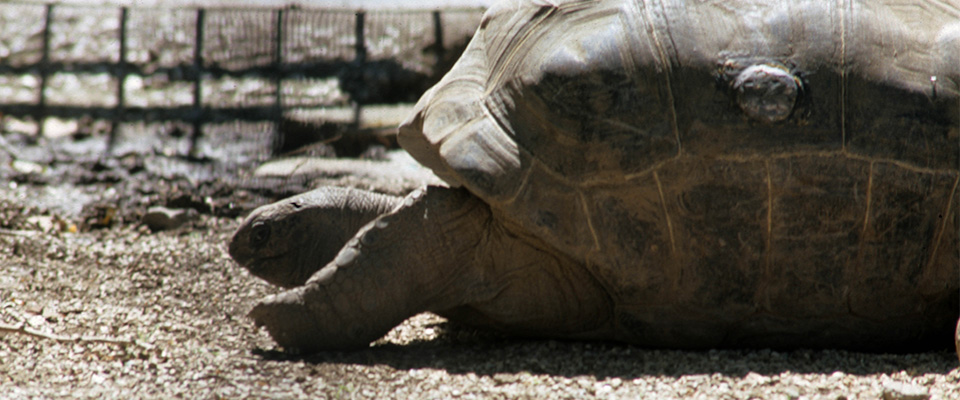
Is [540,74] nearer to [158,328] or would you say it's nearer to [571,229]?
[571,229]

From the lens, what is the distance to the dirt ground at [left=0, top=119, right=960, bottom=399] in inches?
107

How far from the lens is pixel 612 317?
128 inches

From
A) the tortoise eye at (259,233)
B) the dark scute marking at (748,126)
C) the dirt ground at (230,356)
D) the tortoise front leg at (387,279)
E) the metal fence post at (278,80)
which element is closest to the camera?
the dirt ground at (230,356)

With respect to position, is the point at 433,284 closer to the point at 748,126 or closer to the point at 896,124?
the point at 748,126

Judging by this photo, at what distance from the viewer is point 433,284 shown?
321 cm

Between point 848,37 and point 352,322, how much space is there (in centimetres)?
186

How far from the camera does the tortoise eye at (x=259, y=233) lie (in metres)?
3.38

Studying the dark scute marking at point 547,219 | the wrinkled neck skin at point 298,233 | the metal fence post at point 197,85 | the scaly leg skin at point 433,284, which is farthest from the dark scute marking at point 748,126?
the metal fence post at point 197,85

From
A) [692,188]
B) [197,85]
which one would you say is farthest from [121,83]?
[692,188]

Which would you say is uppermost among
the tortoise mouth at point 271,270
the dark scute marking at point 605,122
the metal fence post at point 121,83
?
the metal fence post at point 121,83

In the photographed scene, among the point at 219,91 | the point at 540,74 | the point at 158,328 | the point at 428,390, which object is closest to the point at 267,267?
Answer: the point at 158,328

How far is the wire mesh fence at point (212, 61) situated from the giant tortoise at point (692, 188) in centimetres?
384

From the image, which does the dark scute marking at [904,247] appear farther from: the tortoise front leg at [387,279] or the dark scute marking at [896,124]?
the tortoise front leg at [387,279]

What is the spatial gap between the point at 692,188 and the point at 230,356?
1.60 m
